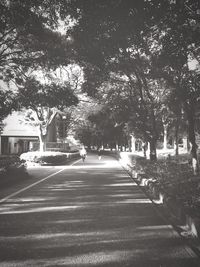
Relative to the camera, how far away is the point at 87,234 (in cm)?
730

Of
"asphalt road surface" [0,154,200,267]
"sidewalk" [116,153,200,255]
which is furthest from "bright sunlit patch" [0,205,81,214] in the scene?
"sidewalk" [116,153,200,255]

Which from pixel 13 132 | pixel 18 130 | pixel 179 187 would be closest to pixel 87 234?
pixel 179 187

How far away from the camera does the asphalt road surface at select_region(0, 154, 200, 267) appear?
571 centimetres

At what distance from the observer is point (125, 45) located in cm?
1159

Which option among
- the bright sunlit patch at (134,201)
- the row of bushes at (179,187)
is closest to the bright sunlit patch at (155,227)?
the row of bushes at (179,187)

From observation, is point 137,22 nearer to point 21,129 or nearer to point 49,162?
point 49,162

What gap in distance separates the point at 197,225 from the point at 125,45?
6.34 metres

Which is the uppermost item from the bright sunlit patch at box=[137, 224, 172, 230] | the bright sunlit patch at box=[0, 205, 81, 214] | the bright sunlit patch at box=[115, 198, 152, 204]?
the bright sunlit patch at box=[0, 205, 81, 214]

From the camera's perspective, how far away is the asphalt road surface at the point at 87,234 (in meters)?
5.71

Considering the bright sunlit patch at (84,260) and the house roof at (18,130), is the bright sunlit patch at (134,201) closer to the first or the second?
the bright sunlit patch at (84,260)

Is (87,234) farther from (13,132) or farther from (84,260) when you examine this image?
(13,132)

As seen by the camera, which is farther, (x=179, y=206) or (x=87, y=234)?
(x=179, y=206)

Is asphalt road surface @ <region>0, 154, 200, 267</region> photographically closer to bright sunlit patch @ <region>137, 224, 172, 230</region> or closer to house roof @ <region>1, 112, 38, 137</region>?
bright sunlit patch @ <region>137, 224, 172, 230</region>

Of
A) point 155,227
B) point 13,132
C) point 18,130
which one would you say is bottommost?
point 155,227
